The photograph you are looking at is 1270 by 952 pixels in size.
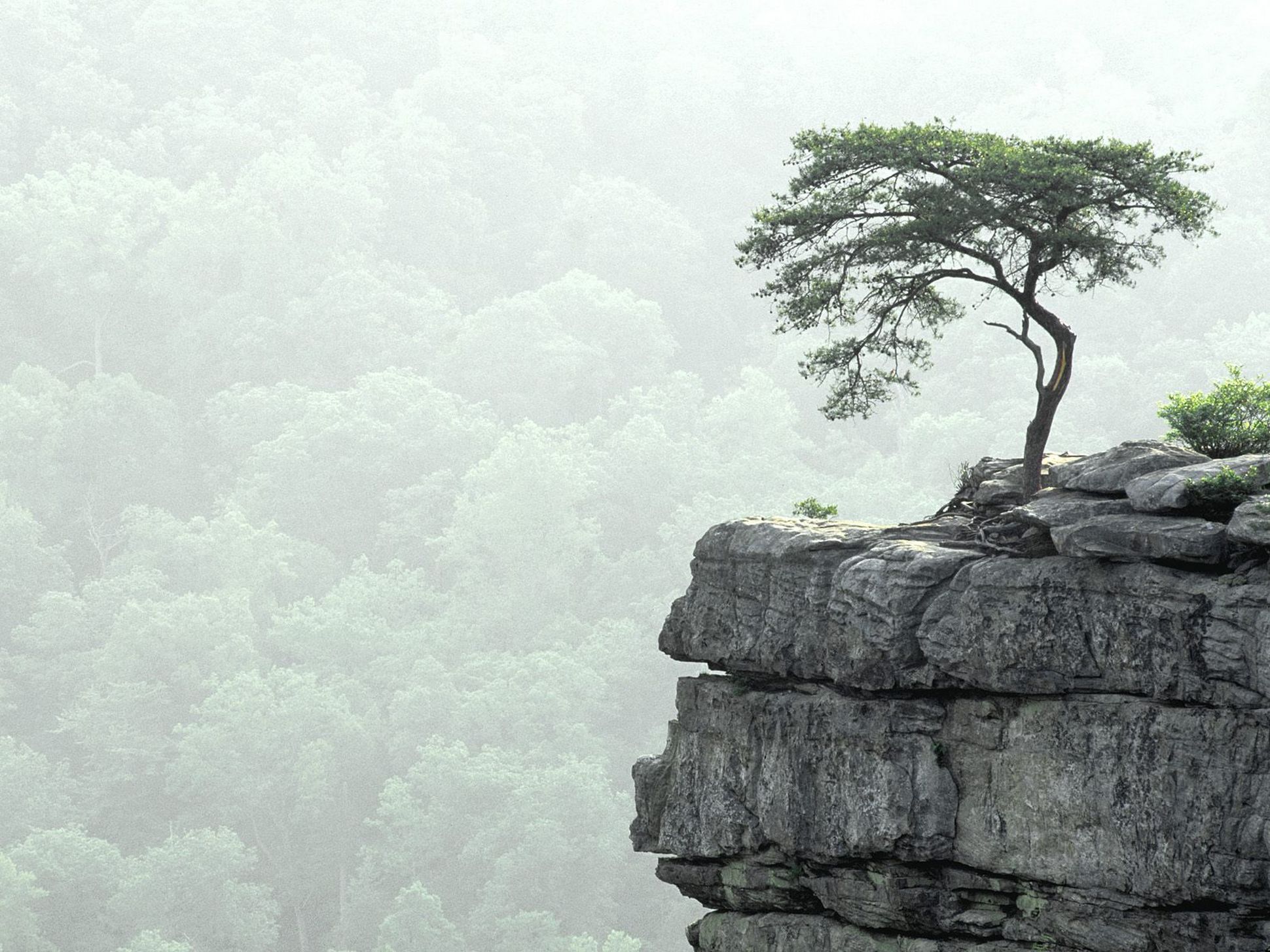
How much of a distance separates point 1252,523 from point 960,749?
15.3ft

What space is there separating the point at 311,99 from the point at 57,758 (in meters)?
94.5

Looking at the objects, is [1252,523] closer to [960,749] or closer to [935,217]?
[960,749]

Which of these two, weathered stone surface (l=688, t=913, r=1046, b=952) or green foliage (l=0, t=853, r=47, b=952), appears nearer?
weathered stone surface (l=688, t=913, r=1046, b=952)

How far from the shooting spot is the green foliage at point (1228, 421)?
19.8 meters

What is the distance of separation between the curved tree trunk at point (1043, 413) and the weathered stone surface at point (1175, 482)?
269 centimetres

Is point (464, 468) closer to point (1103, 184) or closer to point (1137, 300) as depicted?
point (1137, 300)

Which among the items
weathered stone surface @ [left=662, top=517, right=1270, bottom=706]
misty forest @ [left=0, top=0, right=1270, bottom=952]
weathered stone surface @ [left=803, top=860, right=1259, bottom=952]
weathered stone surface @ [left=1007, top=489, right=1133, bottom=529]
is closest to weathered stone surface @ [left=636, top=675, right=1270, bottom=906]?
weathered stone surface @ [left=803, top=860, right=1259, bottom=952]

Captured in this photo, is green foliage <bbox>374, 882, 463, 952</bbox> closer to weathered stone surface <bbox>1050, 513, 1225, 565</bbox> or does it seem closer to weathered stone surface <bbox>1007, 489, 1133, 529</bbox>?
weathered stone surface <bbox>1007, 489, 1133, 529</bbox>

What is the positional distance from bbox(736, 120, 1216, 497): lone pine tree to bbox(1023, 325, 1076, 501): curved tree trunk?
0.03 metres

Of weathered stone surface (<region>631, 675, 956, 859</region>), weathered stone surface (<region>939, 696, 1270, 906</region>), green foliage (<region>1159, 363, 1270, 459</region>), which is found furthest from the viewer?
green foliage (<region>1159, 363, 1270, 459</region>)

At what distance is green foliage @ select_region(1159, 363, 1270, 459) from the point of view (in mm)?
19766

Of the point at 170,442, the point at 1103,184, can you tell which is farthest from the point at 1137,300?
the point at 1103,184

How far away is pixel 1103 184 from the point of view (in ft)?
70.4

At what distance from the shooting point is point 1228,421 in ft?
65.4
